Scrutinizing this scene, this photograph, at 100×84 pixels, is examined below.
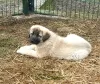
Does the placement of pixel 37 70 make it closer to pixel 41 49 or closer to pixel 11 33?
pixel 41 49

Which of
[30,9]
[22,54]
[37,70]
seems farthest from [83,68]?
[30,9]

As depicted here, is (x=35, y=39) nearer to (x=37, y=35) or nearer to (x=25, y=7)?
(x=37, y=35)

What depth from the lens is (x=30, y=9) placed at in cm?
969

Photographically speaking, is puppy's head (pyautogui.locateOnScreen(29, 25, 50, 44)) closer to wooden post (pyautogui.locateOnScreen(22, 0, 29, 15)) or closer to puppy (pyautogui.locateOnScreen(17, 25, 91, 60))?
puppy (pyautogui.locateOnScreen(17, 25, 91, 60))

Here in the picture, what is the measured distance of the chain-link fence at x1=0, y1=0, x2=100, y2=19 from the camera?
31.6 feet

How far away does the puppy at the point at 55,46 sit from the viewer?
21.8 ft

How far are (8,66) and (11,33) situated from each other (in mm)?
1980

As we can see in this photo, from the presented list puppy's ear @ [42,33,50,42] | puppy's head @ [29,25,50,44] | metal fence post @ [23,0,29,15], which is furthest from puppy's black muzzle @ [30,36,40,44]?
metal fence post @ [23,0,29,15]

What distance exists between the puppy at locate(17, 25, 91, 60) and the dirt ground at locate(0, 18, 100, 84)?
115 millimetres

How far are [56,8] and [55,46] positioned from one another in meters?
3.42

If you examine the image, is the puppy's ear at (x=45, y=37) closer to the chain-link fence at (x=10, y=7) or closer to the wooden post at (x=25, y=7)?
the wooden post at (x=25, y=7)

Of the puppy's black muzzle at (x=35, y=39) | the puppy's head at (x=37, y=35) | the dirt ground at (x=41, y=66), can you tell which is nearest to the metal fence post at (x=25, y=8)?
the dirt ground at (x=41, y=66)

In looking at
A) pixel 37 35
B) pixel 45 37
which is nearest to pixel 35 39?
pixel 37 35

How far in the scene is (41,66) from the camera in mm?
A: 6297
